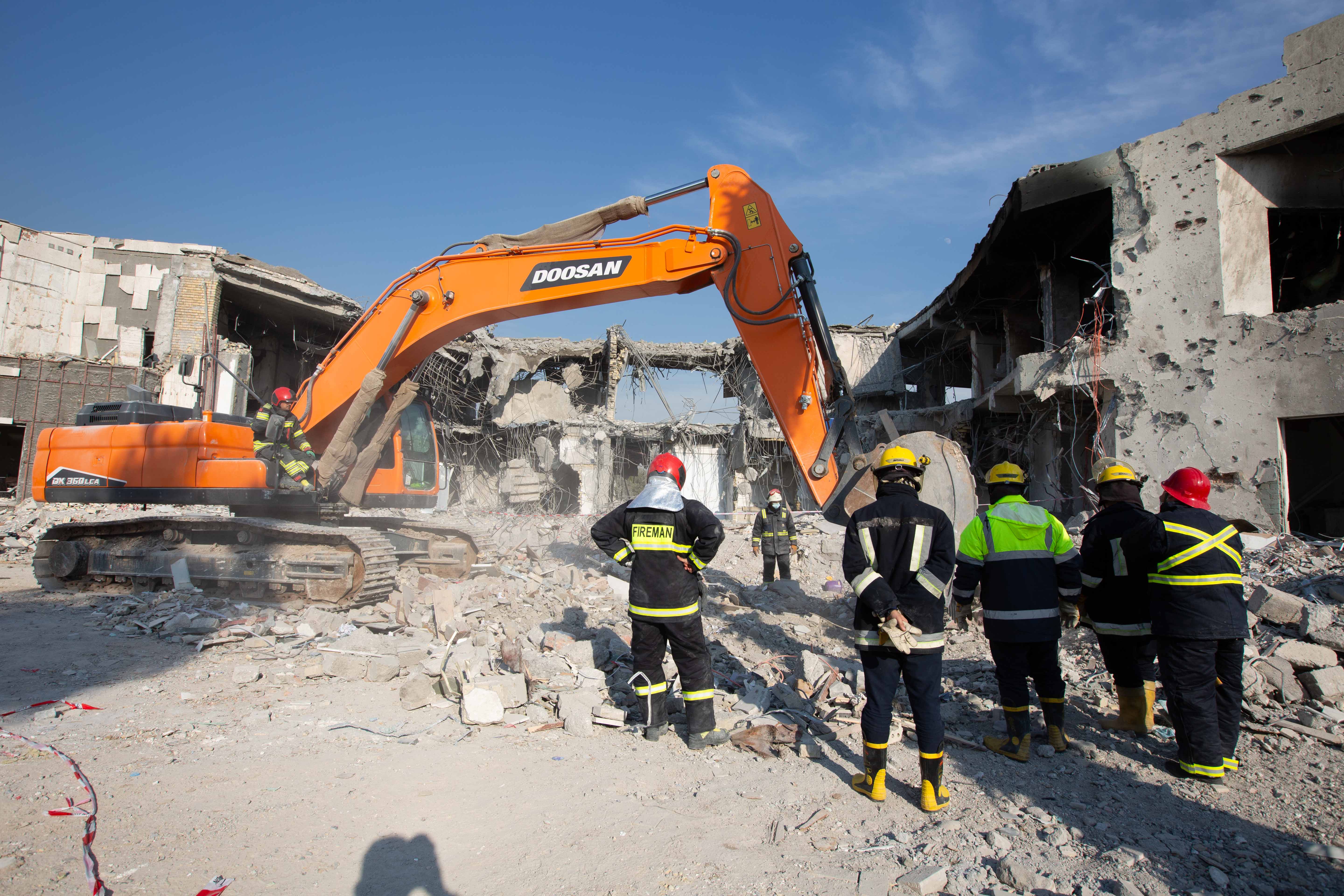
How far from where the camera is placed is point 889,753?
13.1 ft

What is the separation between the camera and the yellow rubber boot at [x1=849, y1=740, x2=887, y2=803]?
3.43 meters

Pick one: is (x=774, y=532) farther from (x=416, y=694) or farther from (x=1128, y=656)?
(x=416, y=694)

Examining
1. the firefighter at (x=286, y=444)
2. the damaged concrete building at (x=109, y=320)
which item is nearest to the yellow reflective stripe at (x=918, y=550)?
the firefighter at (x=286, y=444)

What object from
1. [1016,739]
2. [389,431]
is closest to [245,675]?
[389,431]

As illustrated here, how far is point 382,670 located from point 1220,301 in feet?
30.7

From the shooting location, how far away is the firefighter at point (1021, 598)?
396 centimetres

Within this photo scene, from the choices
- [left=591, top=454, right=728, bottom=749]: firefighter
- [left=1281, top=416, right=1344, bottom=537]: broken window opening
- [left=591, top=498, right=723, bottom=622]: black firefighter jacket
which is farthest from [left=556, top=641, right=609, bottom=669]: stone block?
[left=1281, top=416, right=1344, bottom=537]: broken window opening

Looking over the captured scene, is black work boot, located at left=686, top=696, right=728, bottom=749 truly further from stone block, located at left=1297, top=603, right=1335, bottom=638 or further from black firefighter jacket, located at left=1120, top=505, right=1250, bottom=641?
stone block, located at left=1297, top=603, right=1335, bottom=638

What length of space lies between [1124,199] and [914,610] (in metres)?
7.75

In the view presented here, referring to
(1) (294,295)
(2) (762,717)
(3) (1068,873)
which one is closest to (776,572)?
(2) (762,717)

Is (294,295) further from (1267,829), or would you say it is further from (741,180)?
(1267,829)

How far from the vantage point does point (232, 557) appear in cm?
724

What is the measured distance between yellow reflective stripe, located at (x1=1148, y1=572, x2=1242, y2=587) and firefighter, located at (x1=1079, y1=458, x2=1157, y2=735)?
0.41 meters

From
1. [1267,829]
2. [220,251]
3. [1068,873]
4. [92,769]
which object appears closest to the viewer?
[1068,873]
